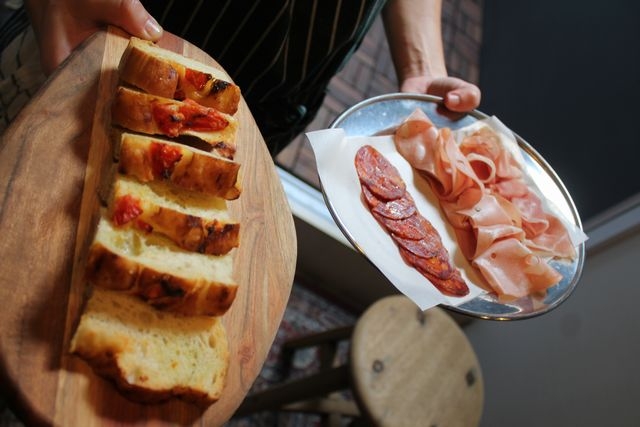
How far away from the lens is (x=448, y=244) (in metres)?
1.44

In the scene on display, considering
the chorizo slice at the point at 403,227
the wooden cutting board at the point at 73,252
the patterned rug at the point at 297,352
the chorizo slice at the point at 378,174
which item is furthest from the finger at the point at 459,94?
the patterned rug at the point at 297,352

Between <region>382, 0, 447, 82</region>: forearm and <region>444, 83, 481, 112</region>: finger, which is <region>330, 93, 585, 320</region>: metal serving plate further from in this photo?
<region>382, 0, 447, 82</region>: forearm

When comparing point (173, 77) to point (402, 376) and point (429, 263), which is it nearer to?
point (429, 263)

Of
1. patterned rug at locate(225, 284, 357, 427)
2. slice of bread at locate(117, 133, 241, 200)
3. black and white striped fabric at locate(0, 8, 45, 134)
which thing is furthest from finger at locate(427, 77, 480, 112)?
patterned rug at locate(225, 284, 357, 427)

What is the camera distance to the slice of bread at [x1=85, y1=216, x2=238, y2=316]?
3.02 feet

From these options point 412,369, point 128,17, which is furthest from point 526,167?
point 128,17

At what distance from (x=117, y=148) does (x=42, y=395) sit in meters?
0.48

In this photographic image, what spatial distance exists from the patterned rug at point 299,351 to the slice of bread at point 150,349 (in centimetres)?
155

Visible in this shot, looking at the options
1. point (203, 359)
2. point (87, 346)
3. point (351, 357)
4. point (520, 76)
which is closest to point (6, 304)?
point (87, 346)

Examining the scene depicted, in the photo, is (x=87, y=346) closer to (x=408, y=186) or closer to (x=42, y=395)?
(x=42, y=395)

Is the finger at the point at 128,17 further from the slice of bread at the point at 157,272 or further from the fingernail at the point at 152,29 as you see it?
the slice of bread at the point at 157,272

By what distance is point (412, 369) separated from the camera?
195 centimetres

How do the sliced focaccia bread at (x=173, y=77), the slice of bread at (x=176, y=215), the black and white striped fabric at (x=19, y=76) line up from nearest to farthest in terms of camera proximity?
1. the slice of bread at (x=176, y=215)
2. the sliced focaccia bread at (x=173, y=77)
3. the black and white striped fabric at (x=19, y=76)

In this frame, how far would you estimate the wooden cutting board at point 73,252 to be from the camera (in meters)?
0.84
